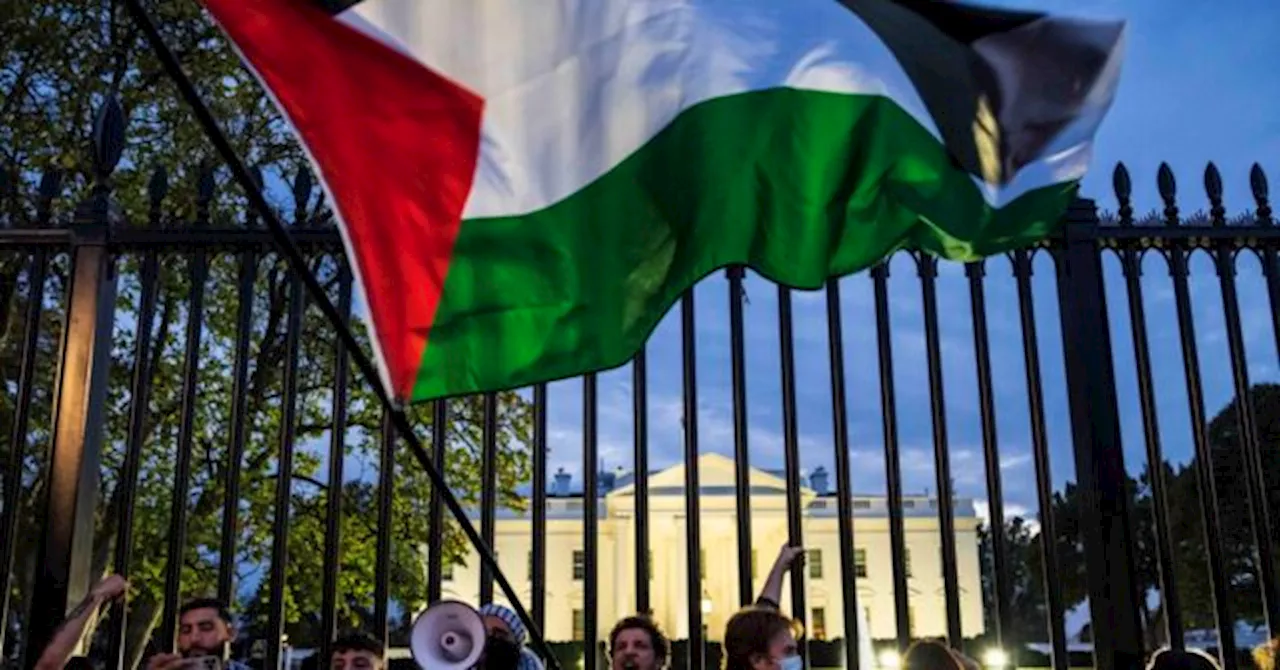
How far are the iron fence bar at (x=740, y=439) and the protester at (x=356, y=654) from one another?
158cm

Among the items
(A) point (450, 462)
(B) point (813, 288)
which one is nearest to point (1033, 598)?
(A) point (450, 462)

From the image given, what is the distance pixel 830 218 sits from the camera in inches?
185

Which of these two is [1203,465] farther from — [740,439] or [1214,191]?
[740,439]

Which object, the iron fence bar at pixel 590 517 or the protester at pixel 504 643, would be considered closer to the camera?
the protester at pixel 504 643

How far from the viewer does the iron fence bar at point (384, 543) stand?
562 centimetres

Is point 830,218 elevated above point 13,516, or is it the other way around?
point 830,218

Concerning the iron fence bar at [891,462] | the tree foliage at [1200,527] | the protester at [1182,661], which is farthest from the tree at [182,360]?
the tree foliage at [1200,527]

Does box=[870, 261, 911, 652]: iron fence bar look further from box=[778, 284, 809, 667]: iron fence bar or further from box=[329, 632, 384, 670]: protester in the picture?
box=[329, 632, 384, 670]: protester

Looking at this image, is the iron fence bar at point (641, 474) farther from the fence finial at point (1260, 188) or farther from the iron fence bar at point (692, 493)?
the fence finial at point (1260, 188)

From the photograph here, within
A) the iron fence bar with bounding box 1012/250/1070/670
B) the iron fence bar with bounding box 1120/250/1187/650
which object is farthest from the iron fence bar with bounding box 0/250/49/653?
the iron fence bar with bounding box 1120/250/1187/650

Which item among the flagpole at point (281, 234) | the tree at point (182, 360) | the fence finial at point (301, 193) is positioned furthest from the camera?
the tree at point (182, 360)

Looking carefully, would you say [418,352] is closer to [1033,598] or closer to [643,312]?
[643,312]

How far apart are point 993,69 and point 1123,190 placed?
6.67 ft

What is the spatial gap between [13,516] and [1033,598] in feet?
140
